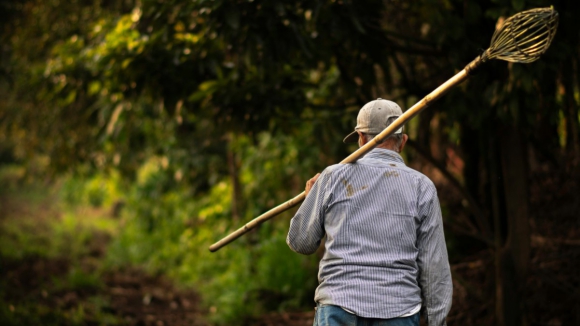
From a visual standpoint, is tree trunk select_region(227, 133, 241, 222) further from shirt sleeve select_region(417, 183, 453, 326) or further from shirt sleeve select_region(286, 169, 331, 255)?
shirt sleeve select_region(417, 183, 453, 326)

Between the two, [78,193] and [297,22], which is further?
[78,193]

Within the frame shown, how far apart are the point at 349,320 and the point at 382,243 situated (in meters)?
0.34

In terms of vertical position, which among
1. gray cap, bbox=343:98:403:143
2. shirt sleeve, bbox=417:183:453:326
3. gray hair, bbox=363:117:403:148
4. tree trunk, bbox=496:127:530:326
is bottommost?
tree trunk, bbox=496:127:530:326

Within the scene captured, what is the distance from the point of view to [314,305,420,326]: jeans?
2.63 m

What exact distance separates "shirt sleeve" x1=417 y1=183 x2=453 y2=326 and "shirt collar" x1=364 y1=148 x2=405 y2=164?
Answer: 0.68 ft

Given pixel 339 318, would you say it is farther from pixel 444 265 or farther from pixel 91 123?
pixel 91 123

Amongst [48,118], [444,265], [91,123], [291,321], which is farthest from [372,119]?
[48,118]

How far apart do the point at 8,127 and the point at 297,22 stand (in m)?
6.09

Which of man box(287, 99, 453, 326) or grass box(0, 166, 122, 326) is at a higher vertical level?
man box(287, 99, 453, 326)

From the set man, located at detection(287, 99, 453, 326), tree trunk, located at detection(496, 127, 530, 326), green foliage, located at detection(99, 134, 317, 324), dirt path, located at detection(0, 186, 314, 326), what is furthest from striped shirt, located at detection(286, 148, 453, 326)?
green foliage, located at detection(99, 134, 317, 324)

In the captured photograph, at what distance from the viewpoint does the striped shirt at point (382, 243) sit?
2.63 metres

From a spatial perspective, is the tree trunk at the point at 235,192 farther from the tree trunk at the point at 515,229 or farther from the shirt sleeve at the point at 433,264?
the shirt sleeve at the point at 433,264

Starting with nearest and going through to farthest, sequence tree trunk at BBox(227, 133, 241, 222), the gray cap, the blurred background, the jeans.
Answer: the jeans
the gray cap
the blurred background
tree trunk at BBox(227, 133, 241, 222)

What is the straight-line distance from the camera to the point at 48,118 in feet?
26.1
